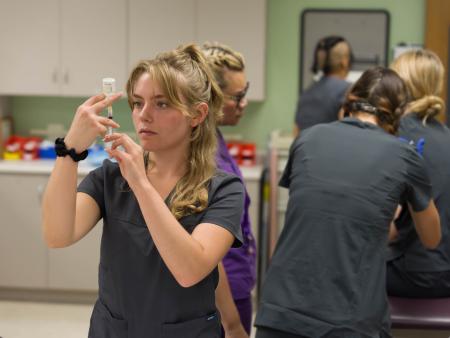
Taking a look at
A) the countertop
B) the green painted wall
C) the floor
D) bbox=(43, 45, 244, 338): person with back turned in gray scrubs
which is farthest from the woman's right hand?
the green painted wall

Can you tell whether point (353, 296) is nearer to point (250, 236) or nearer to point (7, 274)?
point (250, 236)

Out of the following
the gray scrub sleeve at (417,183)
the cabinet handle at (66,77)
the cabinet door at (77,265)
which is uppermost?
the cabinet handle at (66,77)

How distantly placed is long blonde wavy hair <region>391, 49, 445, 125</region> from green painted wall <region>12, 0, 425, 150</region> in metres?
2.00

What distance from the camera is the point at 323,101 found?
405 centimetres

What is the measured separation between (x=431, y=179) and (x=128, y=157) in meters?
1.52

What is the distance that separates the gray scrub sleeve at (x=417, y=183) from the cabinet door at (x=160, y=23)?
2460 millimetres

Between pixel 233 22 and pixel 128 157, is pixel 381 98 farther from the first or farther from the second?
pixel 233 22

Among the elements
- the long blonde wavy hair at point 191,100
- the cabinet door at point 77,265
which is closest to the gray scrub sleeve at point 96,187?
the long blonde wavy hair at point 191,100

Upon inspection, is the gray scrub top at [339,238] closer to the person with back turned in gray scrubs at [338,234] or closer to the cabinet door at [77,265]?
the person with back turned in gray scrubs at [338,234]

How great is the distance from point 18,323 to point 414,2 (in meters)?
3.10

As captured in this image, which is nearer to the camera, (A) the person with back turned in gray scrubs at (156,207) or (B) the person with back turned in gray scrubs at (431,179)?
(A) the person with back turned in gray scrubs at (156,207)

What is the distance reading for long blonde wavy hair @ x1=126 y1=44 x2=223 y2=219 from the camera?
1.49m

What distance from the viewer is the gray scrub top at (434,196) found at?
259cm

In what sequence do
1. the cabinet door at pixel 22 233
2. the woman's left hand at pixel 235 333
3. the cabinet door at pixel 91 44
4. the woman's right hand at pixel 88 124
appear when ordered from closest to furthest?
the woman's right hand at pixel 88 124 < the woman's left hand at pixel 235 333 < the cabinet door at pixel 22 233 < the cabinet door at pixel 91 44
